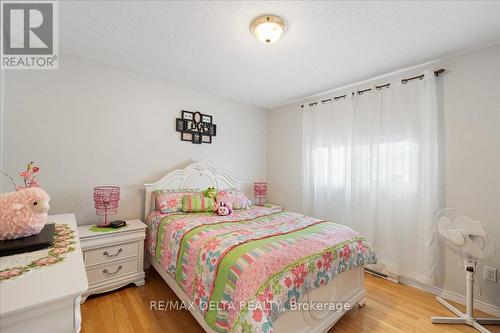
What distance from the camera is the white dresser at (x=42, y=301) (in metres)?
0.66

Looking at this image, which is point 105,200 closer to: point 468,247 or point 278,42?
point 278,42

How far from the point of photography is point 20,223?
3.59 feet

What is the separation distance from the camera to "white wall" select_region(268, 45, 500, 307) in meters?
1.94

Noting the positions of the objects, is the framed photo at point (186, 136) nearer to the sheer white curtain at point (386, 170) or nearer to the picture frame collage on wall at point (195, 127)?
the picture frame collage on wall at point (195, 127)

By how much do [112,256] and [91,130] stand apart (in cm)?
142

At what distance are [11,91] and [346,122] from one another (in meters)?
3.79

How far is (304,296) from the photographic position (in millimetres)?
1466

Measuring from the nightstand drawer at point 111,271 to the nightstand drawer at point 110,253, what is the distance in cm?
7

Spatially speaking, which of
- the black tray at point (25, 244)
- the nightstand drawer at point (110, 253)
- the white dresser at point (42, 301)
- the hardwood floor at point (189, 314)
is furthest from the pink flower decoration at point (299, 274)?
the nightstand drawer at point (110, 253)

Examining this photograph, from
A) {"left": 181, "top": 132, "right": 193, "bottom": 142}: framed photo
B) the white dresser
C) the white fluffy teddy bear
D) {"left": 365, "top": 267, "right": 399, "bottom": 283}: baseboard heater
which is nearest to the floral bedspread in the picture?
the white dresser

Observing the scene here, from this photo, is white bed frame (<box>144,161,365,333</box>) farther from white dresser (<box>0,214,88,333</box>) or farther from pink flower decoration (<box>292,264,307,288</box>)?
white dresser (<box>0,214,88,333</box>)

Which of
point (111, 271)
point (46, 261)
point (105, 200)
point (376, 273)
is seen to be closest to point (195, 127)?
point (105, 200)

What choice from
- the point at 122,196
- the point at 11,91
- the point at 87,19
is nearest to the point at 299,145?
the point at 122,196

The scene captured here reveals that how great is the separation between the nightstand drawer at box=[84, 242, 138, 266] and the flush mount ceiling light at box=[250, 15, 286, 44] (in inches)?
96.0
